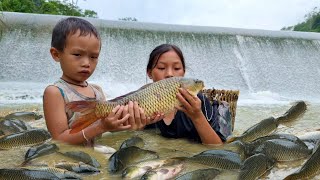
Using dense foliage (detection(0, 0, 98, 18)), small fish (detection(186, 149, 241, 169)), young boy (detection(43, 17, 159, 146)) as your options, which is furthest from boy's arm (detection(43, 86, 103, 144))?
dense foliage (detection(0, 0, 98, 18))

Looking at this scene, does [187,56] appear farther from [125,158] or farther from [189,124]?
[125,158]

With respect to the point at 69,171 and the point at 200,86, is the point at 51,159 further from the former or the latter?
the point at 200,86

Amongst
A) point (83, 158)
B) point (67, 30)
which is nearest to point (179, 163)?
point (83, 158)

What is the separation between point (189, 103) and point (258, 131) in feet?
4.27

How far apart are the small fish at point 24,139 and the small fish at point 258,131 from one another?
145 centimetres

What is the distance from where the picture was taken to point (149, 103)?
8.12 ft

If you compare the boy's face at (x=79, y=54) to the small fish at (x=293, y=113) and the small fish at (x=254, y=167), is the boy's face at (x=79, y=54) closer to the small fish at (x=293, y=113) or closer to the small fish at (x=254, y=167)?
the small fish at (x=254, y=167)

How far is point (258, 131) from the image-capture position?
12.4 feet

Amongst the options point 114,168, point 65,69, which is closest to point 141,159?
point 114,168

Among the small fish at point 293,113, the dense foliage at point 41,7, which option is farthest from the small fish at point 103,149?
the dense foliage at point 41,7

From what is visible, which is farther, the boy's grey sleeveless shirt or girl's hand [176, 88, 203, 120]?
the boy's grey sleeveless shirt

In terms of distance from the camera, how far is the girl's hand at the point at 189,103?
2.58 meters

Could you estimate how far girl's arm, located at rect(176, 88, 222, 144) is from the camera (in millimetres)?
2611

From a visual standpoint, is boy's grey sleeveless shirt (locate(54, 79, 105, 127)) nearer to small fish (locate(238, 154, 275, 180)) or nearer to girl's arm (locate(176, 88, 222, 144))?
girl's arm (locate(176, 88, 222, 144))
